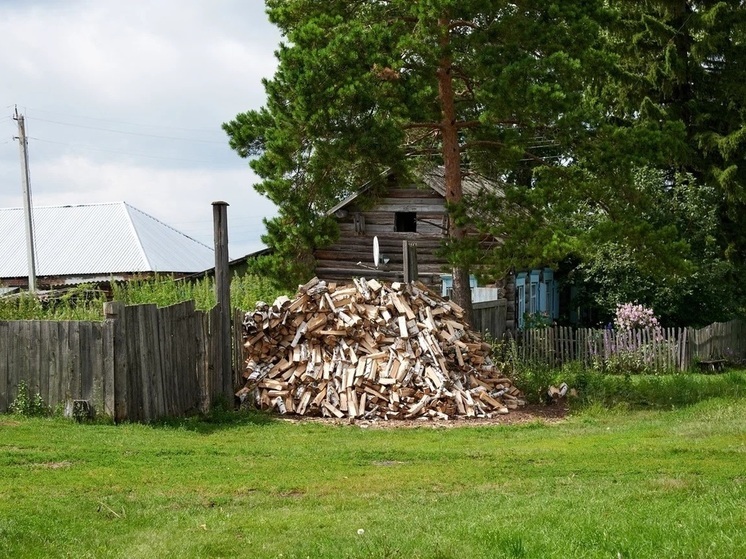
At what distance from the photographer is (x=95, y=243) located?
43594 mm

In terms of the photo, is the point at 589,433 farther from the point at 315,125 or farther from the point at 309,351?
the point at 315,125

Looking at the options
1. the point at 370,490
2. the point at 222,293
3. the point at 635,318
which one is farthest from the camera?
the point at 635,318

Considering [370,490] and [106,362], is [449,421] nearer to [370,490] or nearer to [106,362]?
[106,362]

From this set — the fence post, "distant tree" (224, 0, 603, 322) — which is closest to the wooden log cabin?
"distant tree" (224, 0, 603, 322)

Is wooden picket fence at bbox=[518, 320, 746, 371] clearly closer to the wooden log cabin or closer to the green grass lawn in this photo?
the wooden log cabin

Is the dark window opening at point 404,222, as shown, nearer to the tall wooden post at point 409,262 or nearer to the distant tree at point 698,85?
the distant tree at point 698,85

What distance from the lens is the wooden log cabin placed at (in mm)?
29453

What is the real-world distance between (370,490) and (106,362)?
648 cm

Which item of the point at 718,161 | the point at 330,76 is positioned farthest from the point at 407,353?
the point at 718,161

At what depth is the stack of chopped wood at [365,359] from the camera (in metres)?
18.6

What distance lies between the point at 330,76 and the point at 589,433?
8.71m

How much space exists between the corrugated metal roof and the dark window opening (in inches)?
568

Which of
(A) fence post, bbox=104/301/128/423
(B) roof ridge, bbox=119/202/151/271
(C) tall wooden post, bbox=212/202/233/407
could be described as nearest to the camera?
(A) fence post, bbox=104/301/128/423

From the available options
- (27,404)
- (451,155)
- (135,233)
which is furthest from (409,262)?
(135,233)
